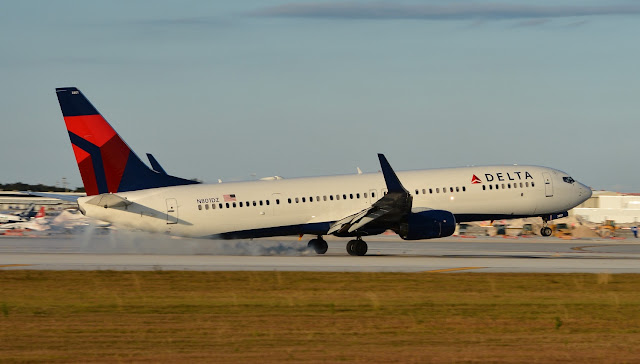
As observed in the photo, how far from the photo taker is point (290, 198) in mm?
47594

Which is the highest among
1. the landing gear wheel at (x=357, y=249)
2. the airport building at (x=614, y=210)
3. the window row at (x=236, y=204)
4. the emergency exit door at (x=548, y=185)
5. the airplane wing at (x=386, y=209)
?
the window row at (x=236, y=204)

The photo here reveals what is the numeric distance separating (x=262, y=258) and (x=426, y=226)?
8671 millimetres

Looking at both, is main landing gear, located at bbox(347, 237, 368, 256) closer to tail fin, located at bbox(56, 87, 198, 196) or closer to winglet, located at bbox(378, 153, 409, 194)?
winglet, located at bbox(378, 153, 409, 194)

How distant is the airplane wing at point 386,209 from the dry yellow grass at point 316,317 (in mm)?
10248

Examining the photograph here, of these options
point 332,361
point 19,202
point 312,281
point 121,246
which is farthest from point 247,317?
point 19,202

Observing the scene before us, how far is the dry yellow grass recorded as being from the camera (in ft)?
60.2

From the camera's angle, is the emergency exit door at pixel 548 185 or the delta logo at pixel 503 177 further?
the emergency exit door at pixel 548 185

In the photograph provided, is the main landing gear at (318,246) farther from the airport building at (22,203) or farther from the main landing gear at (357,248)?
the airport building at (22,203)

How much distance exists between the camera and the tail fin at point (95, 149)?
44.7 m

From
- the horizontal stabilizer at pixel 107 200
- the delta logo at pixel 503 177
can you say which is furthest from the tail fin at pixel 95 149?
the delta logo at pixel 503 177

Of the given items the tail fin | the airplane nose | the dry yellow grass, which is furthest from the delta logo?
Result: the tail fin

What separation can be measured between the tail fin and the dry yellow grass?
10.8 m

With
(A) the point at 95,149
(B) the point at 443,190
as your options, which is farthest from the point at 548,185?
(A) the point at 95,149

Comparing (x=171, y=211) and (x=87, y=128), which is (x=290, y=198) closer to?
(x=171, y=211)
